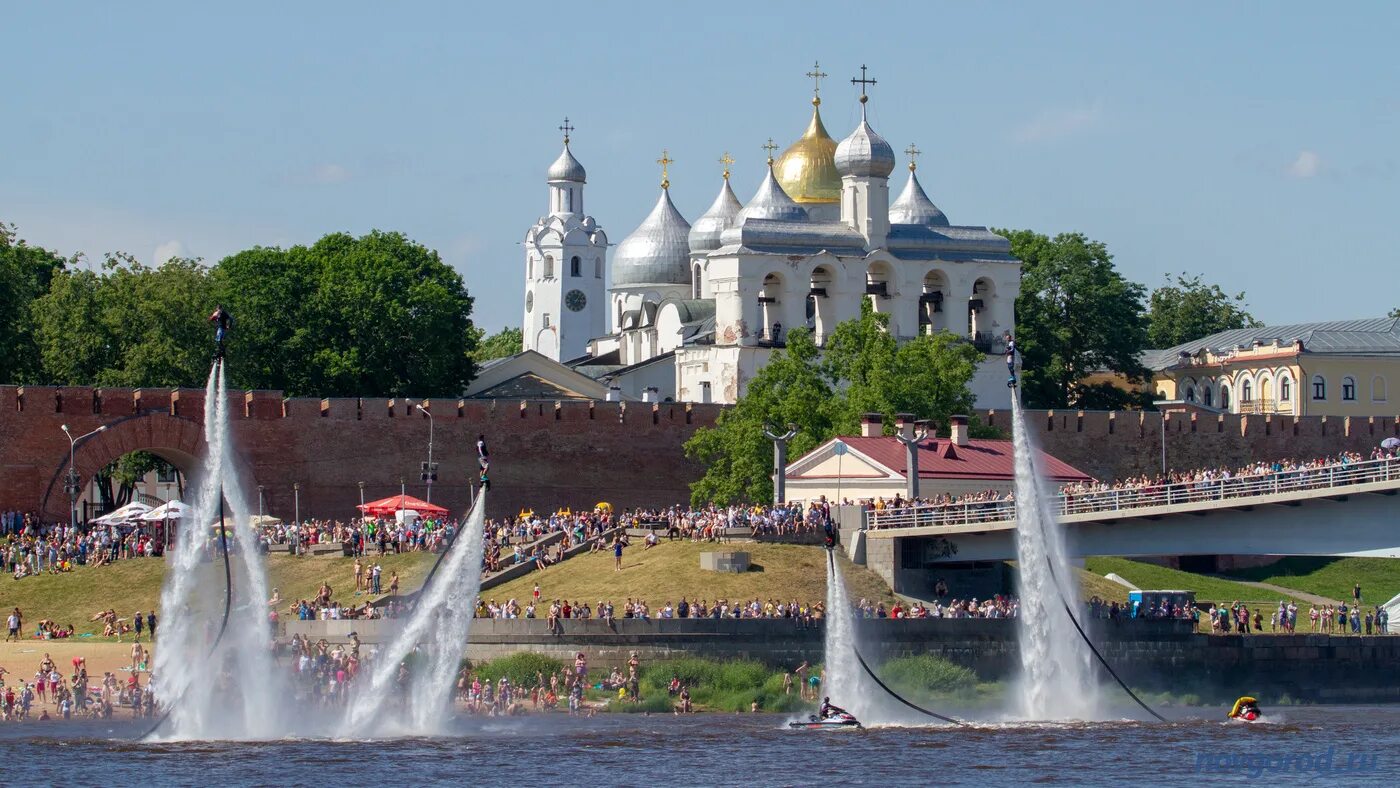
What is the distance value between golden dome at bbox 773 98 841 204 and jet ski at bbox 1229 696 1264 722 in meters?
54.1

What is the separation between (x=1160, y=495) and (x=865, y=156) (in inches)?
1627

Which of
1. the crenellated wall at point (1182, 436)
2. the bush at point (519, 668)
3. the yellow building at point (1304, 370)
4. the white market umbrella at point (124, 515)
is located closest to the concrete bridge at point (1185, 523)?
the bush at point (519, 668)

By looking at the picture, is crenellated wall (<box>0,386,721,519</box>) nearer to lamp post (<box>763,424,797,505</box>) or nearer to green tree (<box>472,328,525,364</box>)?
lamp post (<box>763,424,797,505</box>)

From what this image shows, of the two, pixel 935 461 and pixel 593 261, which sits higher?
pixel 593 261

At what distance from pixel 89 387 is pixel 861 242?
104 feet

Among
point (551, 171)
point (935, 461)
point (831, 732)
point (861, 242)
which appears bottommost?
point (831, 732)

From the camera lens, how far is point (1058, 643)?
204 ft

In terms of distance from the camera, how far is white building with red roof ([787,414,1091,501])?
79250 mm

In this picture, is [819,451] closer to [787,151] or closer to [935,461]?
[935,461]

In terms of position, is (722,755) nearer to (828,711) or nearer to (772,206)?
(828,711)

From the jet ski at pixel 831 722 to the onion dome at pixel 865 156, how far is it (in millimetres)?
51293

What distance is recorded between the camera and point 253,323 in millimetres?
100750

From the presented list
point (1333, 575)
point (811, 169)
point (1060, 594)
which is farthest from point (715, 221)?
point (1060, 594)

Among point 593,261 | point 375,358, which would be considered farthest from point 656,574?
point 593,261
